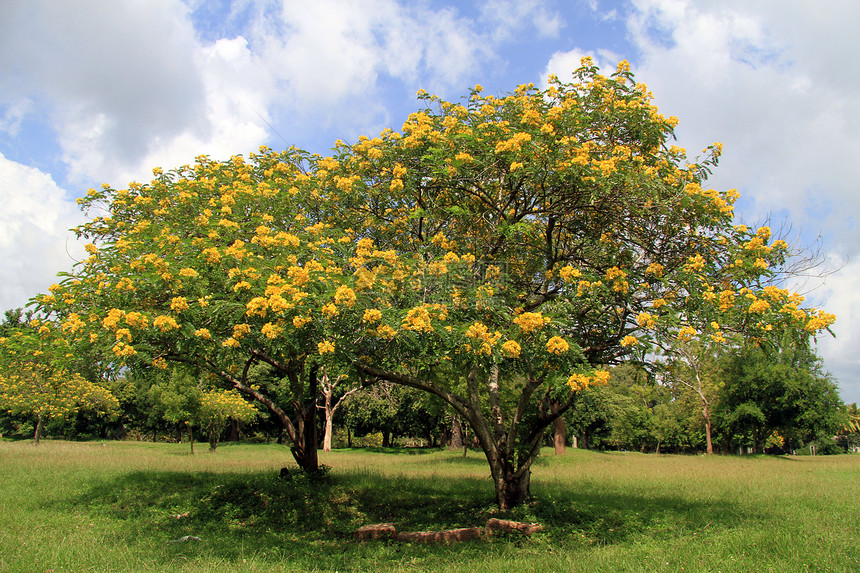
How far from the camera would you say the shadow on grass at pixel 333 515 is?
24.2 feet

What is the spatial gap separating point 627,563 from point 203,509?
8288 mm

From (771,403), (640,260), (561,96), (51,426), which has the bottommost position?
(51,426)

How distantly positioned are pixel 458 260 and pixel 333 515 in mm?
5969

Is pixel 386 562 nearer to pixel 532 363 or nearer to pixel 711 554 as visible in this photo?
pixel 532 363

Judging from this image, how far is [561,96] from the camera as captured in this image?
10.0 m

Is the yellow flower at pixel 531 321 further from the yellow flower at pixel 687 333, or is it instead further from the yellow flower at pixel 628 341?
the yellow flower at pixel 687 333

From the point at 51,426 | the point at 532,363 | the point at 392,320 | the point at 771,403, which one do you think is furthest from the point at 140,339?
→ the point at 51,426

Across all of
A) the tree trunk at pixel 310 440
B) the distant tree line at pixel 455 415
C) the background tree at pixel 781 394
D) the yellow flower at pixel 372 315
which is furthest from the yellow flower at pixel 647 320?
the background tree at pixel 781 394

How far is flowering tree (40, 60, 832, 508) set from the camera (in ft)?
22.9

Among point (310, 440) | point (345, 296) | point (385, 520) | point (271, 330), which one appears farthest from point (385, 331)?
point (310, 440)

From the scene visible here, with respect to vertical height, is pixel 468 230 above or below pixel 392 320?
above

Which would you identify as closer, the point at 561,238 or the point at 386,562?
the point at 386,562

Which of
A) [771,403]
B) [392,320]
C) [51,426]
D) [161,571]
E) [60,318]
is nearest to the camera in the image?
[161,571]

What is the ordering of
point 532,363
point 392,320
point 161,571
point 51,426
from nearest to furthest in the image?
point 161,571
point 392,320
point 532,363
point 51,426
